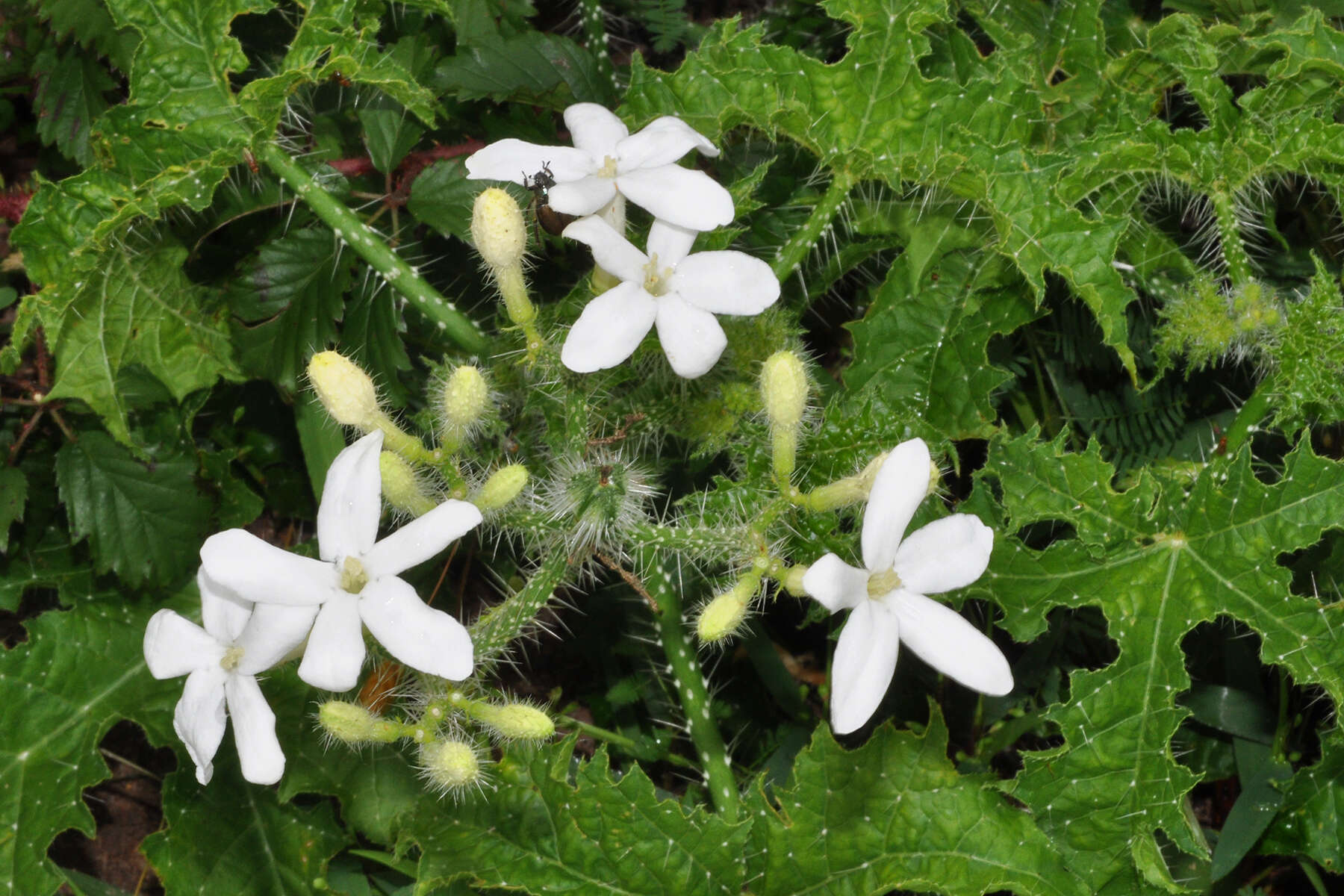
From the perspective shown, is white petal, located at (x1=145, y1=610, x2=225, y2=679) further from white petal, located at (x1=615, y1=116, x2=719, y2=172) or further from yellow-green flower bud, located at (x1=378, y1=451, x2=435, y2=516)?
white petal, located at (x1=615, y1=116, x2=719, y2=172)

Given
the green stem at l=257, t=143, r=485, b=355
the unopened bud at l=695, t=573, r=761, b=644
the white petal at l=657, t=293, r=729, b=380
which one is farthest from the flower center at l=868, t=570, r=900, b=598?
the green stem at l=257, t=143, r=485, b=355

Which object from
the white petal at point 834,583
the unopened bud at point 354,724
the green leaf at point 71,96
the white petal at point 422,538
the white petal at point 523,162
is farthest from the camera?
the green leaf at point 71,96

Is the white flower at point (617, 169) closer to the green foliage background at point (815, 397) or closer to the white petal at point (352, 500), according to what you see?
the green foliage background at point (815, 397)

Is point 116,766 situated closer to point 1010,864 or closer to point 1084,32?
point 1010,864

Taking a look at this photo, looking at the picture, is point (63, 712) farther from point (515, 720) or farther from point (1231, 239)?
point (1231, 239)

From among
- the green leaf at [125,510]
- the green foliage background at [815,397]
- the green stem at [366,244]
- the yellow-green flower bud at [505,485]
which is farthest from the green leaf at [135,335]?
the yellow-green flower bud at [505,485]
